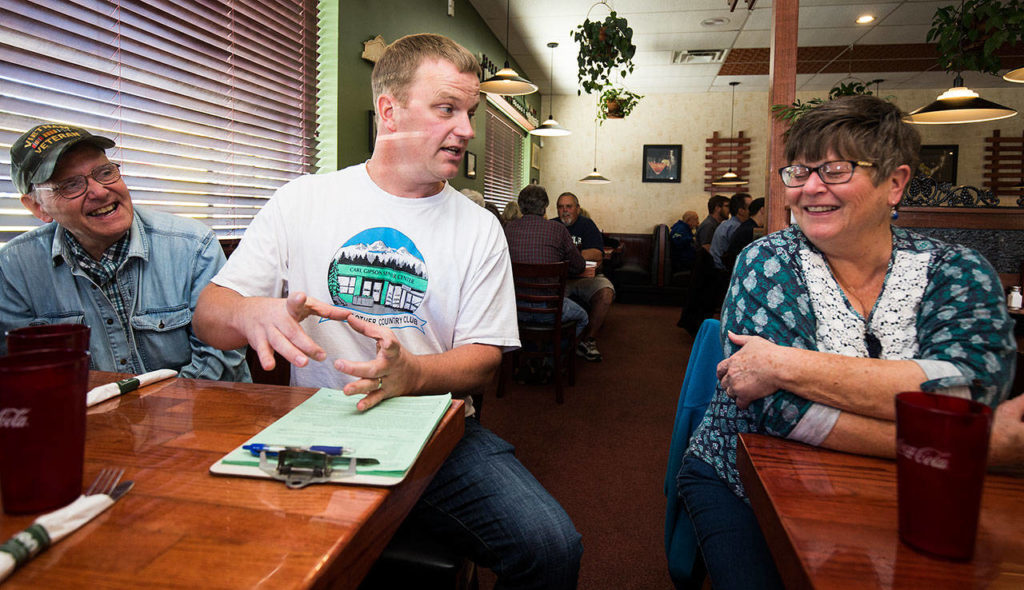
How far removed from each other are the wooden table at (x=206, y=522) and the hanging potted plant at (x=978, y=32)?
3.85 m

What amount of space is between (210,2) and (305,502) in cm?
252

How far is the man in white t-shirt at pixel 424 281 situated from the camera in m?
1.03

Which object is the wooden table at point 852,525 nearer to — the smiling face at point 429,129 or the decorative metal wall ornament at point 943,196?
the smiling face at point 429,129

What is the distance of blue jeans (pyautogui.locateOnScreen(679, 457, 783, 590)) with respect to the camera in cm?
91

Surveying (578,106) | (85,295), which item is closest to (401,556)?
(85,295)

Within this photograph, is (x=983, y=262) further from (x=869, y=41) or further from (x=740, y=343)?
(x=869, y=41)

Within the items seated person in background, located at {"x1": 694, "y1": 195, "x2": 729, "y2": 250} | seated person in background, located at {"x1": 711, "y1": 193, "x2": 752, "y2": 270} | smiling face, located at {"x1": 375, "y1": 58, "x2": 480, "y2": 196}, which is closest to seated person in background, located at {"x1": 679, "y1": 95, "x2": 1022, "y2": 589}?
smiling face, located at {"x1": 375, "y1": 58, "x2": 480, "y2": 196}

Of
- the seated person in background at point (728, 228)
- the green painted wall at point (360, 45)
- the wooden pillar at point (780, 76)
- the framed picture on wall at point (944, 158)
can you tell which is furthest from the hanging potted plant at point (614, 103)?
the framed picture on wall at point (944, 158)

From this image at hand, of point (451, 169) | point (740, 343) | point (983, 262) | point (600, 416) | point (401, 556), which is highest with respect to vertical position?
point (451, 169)

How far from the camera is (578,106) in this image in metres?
9.34

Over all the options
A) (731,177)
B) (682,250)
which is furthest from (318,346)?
(731,177)

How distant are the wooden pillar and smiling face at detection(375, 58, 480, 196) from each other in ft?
5.18

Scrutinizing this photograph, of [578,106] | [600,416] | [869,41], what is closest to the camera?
[600,416]

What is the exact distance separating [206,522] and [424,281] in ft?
2.57
